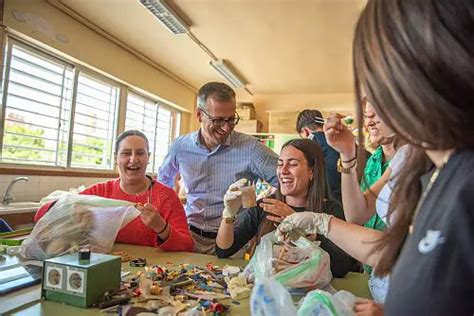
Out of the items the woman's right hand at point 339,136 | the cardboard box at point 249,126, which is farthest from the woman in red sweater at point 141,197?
the cardboard box at point 249,126

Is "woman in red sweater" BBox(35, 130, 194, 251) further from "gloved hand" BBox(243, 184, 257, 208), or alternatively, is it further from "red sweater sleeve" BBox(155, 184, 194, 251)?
"gloved hand" BBox(243, 184, 257, 208)

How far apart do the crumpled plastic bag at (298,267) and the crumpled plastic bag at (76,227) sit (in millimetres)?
A: 630

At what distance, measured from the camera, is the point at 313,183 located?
5.63 ft

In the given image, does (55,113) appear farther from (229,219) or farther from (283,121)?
(283,121)

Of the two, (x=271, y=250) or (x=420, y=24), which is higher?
(x=420, y=24)

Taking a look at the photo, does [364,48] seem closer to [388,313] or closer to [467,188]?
[467,188]

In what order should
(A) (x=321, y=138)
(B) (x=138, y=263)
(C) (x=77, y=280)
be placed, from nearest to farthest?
(C) (x=77, y=280), (B) (x=138, y=263), (A) (x=321, y=138)

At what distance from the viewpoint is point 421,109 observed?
475 mm

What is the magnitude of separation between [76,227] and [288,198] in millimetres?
948

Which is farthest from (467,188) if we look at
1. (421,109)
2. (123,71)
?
(123,71)

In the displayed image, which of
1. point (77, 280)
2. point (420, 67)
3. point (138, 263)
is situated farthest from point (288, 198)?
point (420, 67)

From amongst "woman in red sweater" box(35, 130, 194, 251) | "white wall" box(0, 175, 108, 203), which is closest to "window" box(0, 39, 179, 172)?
"white wall" box(0, 175, 108, 203)

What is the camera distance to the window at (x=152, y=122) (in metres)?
4.75

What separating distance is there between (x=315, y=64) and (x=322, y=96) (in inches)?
62.3
